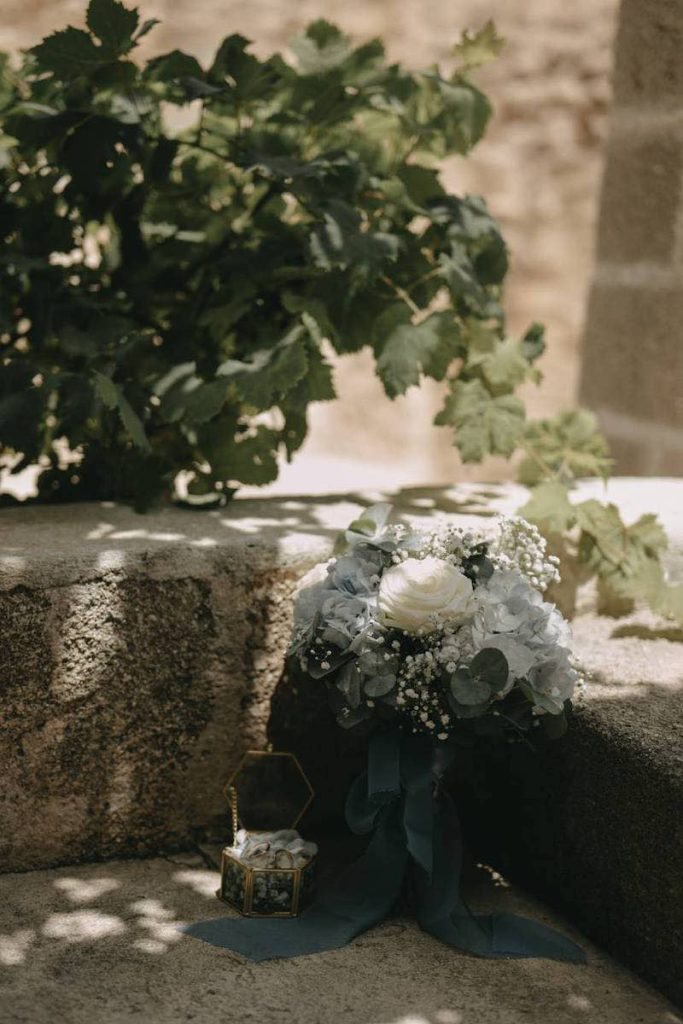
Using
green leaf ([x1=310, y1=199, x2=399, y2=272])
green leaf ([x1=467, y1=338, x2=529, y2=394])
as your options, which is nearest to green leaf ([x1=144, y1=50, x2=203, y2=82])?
green leaf ([x1=310, y1=199, x2=399, y2=272])

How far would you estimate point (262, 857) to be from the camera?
2.42 meters

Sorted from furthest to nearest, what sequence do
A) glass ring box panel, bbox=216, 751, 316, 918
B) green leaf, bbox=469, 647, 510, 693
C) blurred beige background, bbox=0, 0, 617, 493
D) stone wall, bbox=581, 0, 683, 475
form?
1. blurred beige background, bbox=0, 0, 617, 493
2. stone wall, bbox=581, 0, 683, 475
3. glass ring box panel, bbox=216, 751, 316, 918
4. green leaf, bbox=469, 647, 510, 693

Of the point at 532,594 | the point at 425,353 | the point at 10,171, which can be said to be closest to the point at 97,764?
the point at 532,594

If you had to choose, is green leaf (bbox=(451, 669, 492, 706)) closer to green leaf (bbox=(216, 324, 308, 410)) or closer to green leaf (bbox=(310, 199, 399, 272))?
green leaf (bbox=(216, 324, 308, 410))

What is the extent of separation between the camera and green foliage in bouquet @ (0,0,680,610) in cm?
284

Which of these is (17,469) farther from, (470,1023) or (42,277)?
(470,1023)

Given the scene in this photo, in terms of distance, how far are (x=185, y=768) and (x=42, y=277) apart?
1324 millimetres

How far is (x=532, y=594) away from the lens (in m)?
2.42

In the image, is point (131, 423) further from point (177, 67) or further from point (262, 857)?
point (262, 857)

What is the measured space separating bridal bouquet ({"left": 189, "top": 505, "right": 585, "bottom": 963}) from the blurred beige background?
277cm

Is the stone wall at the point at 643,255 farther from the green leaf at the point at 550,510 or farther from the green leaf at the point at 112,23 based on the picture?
the green leaf at the point at 112,23

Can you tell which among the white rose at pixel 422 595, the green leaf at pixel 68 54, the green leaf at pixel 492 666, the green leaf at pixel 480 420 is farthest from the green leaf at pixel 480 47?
the green leaf at pixel 492 666

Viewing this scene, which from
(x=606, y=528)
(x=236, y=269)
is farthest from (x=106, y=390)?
(x=606, y=528)

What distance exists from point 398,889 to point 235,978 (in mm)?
395
